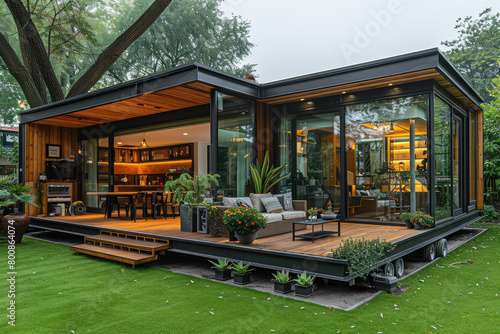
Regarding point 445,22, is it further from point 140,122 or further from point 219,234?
point 219,234

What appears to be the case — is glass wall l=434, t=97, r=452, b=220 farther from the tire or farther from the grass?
the grass

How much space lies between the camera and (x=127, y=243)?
5.91 m

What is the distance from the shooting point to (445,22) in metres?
21.4

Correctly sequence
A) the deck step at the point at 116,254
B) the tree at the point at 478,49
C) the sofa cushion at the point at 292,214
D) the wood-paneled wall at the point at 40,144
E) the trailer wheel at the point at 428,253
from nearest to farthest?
1. the deck step at the point at 116,254
2. the trailer wheel at the point at 428,253
3. the sofa cushion at the point at 292,214
4. the wood-paneled wall at the point at 40,144
5. the tree at the point at 478,49

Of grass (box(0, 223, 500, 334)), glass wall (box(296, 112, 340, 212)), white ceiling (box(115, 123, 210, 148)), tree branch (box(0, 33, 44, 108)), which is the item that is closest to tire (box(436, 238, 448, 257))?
grass (box(0, 223, 500, 334))

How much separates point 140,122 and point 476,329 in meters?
8.72

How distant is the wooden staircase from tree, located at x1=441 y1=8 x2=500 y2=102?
65.5 ft

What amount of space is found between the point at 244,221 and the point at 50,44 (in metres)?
11.2

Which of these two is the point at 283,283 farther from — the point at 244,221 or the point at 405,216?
the point at 405,216

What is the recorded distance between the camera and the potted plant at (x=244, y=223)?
4852mm

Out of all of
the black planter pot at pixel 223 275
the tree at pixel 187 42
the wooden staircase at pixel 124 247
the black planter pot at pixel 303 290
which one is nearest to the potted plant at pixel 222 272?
the black planter pot at pixel 223 275

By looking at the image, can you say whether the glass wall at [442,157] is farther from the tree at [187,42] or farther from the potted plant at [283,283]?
the tree at [187,42]

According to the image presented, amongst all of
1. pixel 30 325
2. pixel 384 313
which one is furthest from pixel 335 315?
pixel 30 325

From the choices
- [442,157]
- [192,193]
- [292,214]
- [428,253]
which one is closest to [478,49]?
[442,157]
